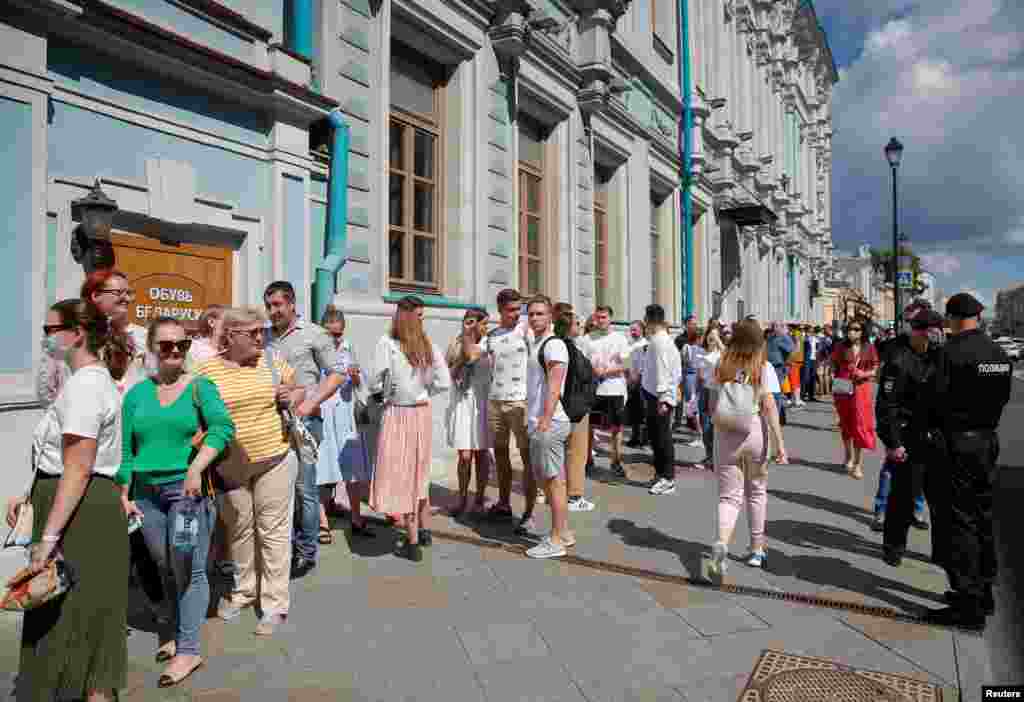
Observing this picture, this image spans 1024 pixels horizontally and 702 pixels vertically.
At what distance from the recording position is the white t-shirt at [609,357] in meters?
8.15

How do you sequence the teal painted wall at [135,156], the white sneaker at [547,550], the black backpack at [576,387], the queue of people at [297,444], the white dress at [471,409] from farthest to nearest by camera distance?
1. the white dress at [471,409]
2. the black backpack at [576,387]
3. the white sneaker at [547,550]
4. the teal painted wall at [135,156]
5. the queue of people at [297,444]

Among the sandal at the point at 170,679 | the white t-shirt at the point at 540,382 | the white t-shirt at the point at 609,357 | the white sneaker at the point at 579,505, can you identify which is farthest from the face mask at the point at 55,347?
the white t-shirt at the point at 609,357

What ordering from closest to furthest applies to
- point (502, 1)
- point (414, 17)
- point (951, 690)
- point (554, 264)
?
point (951, 690) → point (414, 17) → point (502, 1) → point (554, 264)

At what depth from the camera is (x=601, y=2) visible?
11797 mm

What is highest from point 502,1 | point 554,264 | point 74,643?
point 502,1

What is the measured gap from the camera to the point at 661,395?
23.9ft

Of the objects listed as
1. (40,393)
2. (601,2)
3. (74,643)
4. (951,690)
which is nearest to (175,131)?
(40,393)

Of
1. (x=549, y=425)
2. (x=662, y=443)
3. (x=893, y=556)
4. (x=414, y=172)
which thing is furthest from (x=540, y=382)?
(x=414, y=172)

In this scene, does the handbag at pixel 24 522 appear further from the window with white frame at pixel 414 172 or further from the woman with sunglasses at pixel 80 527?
the window with white frame at pixel 414 172

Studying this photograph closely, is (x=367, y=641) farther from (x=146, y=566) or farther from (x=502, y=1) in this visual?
(x=502, y=1)

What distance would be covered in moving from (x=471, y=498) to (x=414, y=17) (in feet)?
19.1

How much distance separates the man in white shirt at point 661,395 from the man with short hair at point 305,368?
3.64 metres

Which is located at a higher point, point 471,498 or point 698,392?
point 698,392

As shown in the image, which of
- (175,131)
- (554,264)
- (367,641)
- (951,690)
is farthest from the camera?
(554,264)
